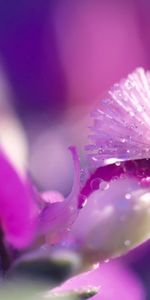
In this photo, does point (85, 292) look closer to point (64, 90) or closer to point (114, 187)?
point (114, 187)

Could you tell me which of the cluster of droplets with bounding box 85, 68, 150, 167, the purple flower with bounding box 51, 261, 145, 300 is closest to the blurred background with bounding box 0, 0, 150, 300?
the purple flower with bounding box 51, 261, 145, 300

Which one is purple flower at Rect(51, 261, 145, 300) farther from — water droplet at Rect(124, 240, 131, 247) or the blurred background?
water droplet at Rect(124, 240, 131, 247)

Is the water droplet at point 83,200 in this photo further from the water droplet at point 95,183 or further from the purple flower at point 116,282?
the purple flower at point 116,282

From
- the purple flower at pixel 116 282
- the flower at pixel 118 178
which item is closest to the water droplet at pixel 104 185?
the flower at pixel 118 178

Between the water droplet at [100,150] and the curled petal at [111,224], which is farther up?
the water droplet at [100,150]

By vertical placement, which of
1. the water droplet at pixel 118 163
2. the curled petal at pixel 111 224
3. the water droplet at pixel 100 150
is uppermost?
the water droplet at pixel 100 150
